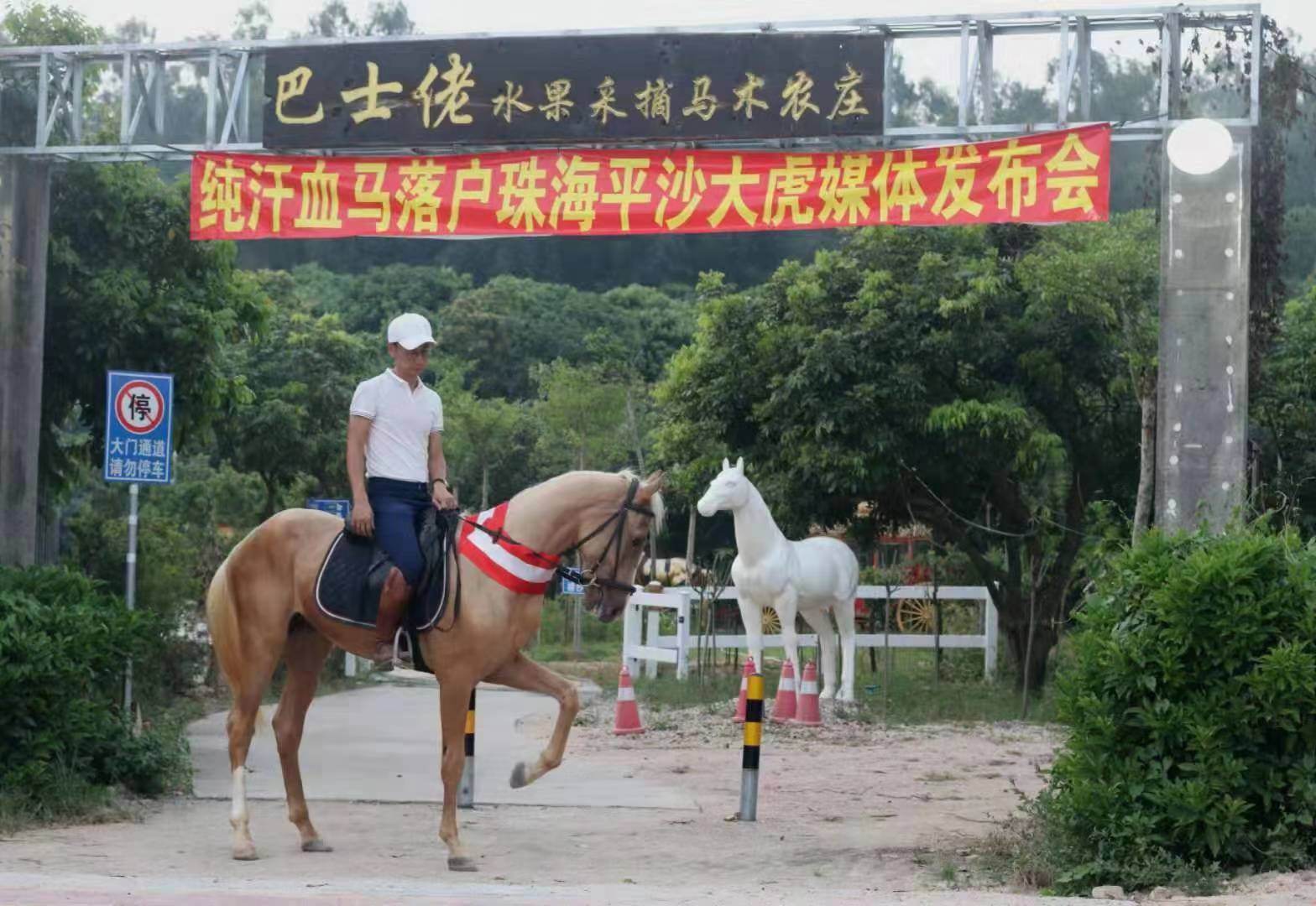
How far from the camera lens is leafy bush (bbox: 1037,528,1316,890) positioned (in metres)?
8.05

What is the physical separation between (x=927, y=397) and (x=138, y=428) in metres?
9.11

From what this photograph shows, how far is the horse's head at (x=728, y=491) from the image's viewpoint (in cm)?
1652

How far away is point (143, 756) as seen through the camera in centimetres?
1097

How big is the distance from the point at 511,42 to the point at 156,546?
9.17 metres

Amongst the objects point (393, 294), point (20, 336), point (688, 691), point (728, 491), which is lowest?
point (688, 691)

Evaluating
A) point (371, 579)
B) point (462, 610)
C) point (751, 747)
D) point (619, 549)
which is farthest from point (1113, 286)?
point (371, 579)

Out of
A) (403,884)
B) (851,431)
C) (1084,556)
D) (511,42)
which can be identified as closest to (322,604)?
(403,884)

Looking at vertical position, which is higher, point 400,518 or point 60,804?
point 400,518

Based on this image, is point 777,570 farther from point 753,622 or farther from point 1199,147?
point 1199,147

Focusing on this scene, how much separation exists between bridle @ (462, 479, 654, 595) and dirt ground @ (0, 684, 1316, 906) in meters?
1.47

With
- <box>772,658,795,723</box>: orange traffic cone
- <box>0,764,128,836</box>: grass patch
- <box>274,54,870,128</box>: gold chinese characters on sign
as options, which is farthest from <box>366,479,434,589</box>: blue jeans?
<box>772,658,795,723</box>: orange traffic cone

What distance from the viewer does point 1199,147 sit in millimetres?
11586

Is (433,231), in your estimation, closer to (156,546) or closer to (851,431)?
(851,431)

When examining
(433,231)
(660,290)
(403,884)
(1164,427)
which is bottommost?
(403,884)
